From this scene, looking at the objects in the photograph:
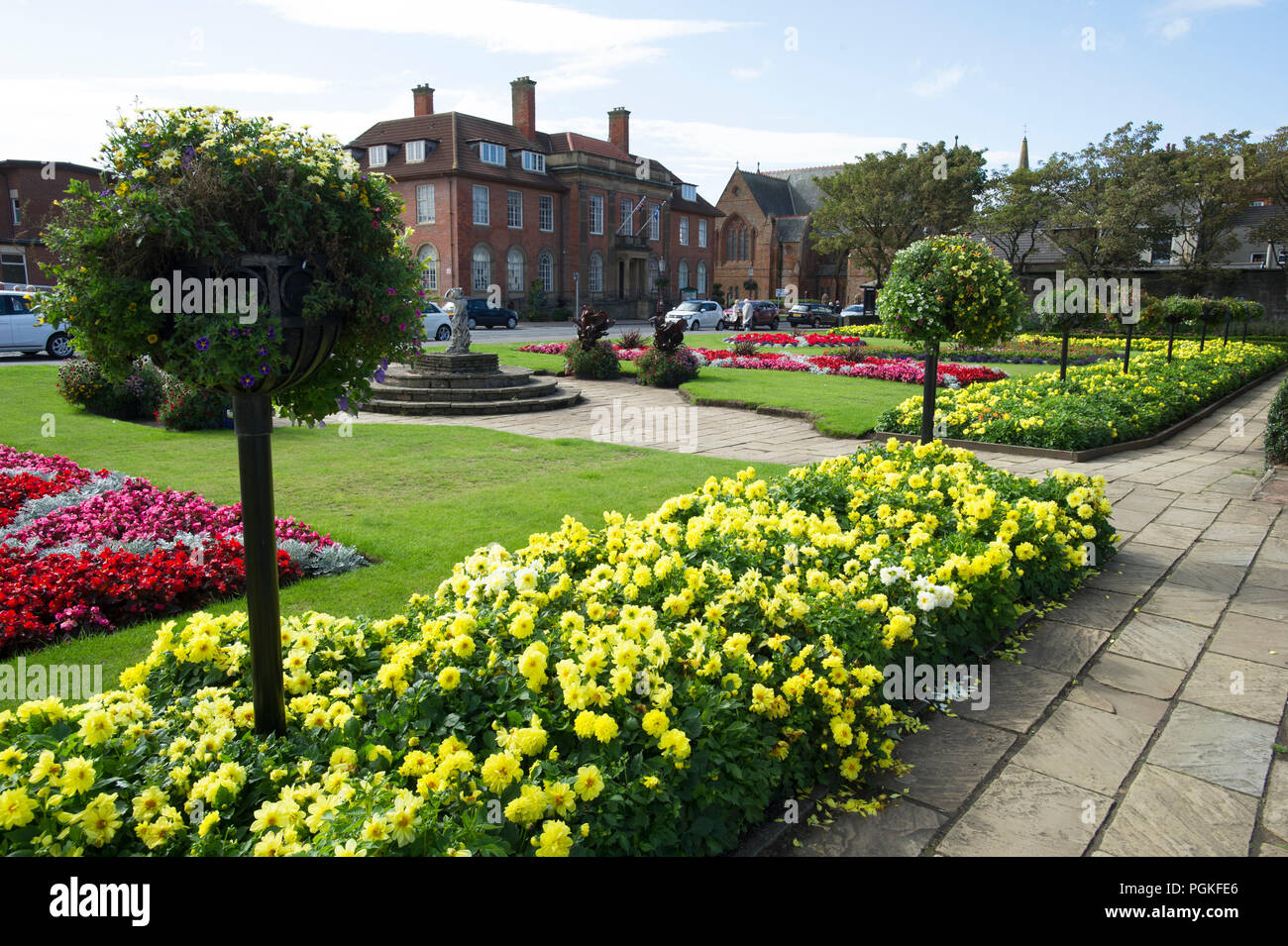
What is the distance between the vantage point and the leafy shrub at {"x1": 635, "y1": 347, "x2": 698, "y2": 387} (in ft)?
59.6

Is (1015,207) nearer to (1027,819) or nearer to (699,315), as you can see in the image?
(699,315)

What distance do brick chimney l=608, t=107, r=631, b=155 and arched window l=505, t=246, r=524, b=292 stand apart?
1305cm

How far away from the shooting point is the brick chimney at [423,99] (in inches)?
1811

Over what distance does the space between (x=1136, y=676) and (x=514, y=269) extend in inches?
1784

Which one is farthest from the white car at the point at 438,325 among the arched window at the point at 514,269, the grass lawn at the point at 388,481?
the arched window at the point at 514,269

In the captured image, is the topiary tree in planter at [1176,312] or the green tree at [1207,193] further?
the green tree at [1207,193]

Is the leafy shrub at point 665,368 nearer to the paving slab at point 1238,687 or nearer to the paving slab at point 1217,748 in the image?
the paving slab at point 1238,687

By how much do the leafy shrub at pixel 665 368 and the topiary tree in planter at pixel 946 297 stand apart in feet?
33.2

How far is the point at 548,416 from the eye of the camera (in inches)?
553

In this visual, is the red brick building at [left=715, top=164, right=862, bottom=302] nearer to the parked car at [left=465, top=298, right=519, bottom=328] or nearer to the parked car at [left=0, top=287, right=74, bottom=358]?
the parked car at [left=465, top=298, right=519, bottom=328]

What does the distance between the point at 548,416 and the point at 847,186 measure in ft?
116

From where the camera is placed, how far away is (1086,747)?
350 cm

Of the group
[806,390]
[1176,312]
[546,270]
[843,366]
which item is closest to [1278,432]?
[806,390]
